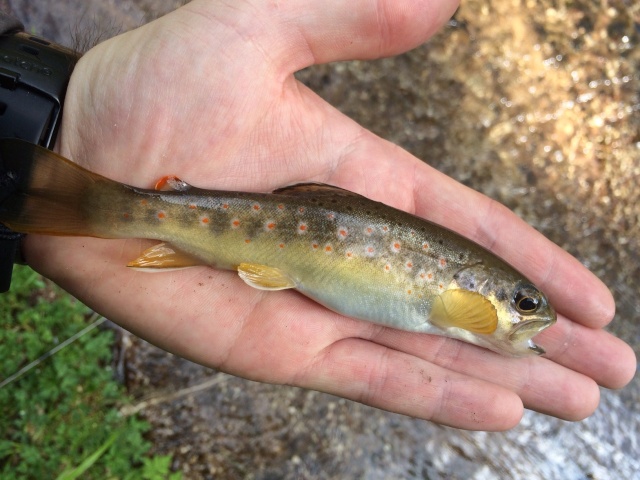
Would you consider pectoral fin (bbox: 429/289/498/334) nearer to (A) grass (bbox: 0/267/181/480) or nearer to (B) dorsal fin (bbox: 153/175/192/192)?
(B) dorsal fin (bbox: 153/175/192/192)

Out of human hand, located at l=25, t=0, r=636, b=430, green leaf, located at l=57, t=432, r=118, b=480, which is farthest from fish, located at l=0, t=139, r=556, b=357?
green leaf, located at l=57, t=432, r=118, b=480

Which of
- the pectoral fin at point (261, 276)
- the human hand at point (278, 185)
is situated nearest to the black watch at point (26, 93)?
the human hand at point (278, 185)

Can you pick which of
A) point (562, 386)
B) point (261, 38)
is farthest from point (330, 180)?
point (562, 386)

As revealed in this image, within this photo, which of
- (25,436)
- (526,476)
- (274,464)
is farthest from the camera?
(526,476)

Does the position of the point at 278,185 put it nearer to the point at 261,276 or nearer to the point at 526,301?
the point at 261,276

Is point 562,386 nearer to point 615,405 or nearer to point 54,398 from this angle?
point 615,405

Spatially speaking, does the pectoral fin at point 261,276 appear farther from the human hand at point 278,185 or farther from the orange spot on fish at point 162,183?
the orange spot on fish at point 162,183
